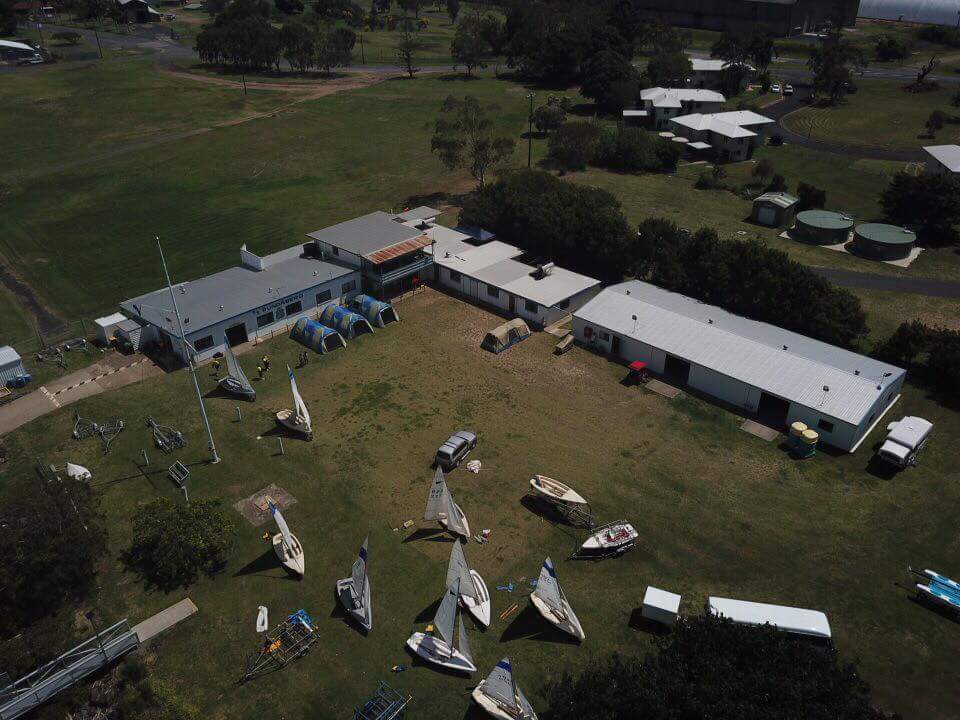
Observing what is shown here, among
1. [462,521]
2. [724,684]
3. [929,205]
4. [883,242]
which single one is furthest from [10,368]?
[929,205]

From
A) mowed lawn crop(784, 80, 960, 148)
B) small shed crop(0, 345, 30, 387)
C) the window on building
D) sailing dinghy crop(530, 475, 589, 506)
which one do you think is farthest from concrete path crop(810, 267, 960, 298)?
small shed crop(0, 345, 30, 387)

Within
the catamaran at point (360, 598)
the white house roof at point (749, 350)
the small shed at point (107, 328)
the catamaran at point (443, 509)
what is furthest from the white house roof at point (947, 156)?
the small shed at point (107, 328)

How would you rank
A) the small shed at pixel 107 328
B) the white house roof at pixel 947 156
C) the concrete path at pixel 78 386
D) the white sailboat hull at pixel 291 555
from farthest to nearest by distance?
the white house roof at pixel 947 156, the small shed at pixel 107 328, the concrete path at pixel 78 386, the white sailboat hull at pixel 291 555

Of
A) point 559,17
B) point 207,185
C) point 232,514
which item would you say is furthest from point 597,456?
point 559,17

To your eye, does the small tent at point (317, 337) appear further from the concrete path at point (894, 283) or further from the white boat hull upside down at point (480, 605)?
the concrete path at point (894, 283)

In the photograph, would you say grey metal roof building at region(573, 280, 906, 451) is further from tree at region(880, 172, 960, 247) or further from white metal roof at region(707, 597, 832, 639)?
tree at region(880, 172, 960, 247)

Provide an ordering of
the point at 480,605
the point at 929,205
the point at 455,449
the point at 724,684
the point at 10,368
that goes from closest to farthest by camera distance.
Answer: the point at 724,684 → the point at 480,605 → the point at 455,449 → the point at 10,368 → the point at 929,205

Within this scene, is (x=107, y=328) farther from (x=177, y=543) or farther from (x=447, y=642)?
(x=447, y=642)
